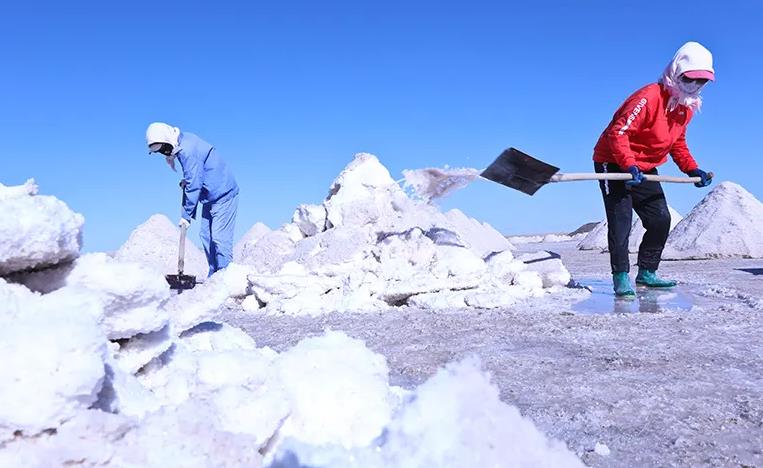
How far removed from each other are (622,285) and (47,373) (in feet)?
14.4

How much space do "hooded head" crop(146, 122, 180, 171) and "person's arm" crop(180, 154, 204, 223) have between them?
0.14 metres

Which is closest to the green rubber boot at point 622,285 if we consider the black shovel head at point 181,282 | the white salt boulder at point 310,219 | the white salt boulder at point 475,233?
the white salt boulder at point 475,233

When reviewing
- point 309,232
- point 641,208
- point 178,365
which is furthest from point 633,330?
point 309,232

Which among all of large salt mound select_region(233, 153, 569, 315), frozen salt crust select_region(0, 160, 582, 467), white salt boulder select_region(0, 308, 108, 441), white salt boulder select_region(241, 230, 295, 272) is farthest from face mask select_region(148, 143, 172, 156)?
white salt boulder select_region(0, 308, 108, 441)

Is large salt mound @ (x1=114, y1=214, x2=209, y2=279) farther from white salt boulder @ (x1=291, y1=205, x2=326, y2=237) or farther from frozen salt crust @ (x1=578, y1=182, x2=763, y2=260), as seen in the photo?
frozen salt crust @ (x1=578, y1=182, x2=763, y2=260)

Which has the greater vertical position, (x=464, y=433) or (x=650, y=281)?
(x=650, y=281)

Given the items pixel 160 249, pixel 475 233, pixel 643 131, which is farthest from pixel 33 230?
pixel 475 233

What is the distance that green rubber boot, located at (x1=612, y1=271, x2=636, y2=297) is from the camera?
4.68m

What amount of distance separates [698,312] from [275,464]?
3262mm

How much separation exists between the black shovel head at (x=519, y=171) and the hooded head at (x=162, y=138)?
2661mm

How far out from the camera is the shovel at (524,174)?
5.21 m

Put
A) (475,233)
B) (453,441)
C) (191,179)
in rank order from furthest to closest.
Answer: (475,233), (191,179), (453,441)

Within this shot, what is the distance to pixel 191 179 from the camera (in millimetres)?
5770

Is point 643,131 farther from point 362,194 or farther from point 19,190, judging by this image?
point 19,190
